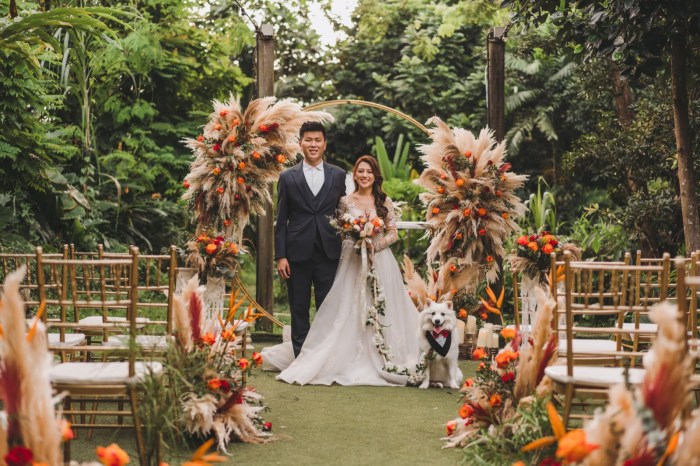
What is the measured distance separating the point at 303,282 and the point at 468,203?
5.01 feet

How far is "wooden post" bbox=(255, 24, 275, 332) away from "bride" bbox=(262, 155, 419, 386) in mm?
1806

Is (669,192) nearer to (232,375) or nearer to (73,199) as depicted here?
(232,375)

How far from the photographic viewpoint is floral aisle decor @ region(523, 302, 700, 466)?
76.7 inches

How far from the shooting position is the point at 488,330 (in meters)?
6.51

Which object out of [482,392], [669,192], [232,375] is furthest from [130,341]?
[669,192]

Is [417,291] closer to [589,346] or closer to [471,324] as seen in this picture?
[471,324]

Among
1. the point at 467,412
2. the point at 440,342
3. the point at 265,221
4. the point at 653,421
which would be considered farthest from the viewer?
the point at 265,221

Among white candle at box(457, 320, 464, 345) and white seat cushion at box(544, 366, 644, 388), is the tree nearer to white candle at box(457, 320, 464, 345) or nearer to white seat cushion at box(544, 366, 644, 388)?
white candle at box(457, 320, 464, 345)

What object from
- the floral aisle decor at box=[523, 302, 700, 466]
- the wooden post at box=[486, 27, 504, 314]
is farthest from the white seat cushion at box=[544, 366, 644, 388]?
the wooden post at box=[486, 27, 504, 314]

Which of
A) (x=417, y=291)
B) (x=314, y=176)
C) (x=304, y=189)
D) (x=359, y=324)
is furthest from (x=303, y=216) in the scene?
(x=417, y=291)

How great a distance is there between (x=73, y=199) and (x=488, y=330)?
241 inches

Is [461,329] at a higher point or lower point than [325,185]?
lower

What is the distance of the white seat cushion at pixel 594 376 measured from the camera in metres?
3.64

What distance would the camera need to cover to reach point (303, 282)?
7.08m
